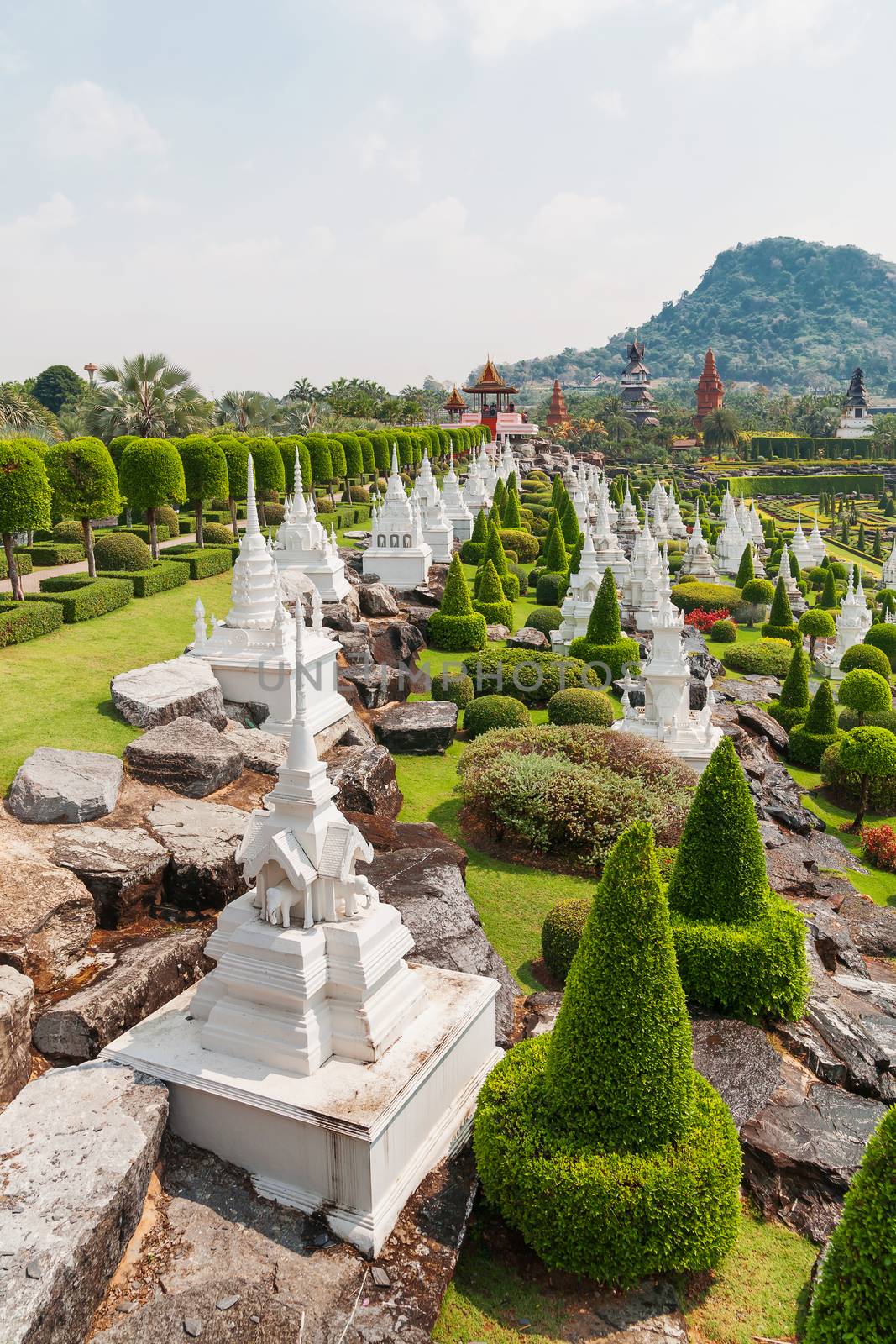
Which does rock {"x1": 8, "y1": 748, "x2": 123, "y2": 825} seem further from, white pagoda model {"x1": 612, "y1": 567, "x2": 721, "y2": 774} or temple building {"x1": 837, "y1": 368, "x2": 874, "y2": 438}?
temple building {"x1": 837, "y1": 368, "x2": 874, "y2": 438}

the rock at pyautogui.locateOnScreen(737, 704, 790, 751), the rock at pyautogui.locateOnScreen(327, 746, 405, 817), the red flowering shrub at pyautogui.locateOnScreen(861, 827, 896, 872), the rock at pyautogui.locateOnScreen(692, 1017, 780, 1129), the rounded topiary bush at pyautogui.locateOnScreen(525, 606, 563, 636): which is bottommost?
the red flowering shrub at pyautogui.locateOnScreen(861, 827, 896, 872)

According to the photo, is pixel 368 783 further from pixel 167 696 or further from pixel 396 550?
pixel 396 550

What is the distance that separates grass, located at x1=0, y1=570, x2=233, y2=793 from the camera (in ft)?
47.3

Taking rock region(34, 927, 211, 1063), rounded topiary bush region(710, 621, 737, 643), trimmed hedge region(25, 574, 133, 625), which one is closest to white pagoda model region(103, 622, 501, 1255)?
rock region(34, 927, 211, 1063)

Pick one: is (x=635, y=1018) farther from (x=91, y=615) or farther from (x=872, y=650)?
(x=872, y=650)

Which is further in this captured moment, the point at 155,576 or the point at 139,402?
the point at 139,402

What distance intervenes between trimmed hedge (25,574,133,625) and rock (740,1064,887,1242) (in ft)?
58.0

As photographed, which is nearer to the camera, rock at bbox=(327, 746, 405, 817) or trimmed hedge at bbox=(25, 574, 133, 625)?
rock at bbox=(327, 746, 405, 817)

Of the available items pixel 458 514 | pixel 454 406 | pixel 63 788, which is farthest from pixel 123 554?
pixel 454 406

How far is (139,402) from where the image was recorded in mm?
40875

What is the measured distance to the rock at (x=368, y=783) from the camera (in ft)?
51.1

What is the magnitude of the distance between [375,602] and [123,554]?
755cm

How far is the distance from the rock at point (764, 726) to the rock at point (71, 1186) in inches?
840

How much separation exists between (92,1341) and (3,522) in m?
18.8
